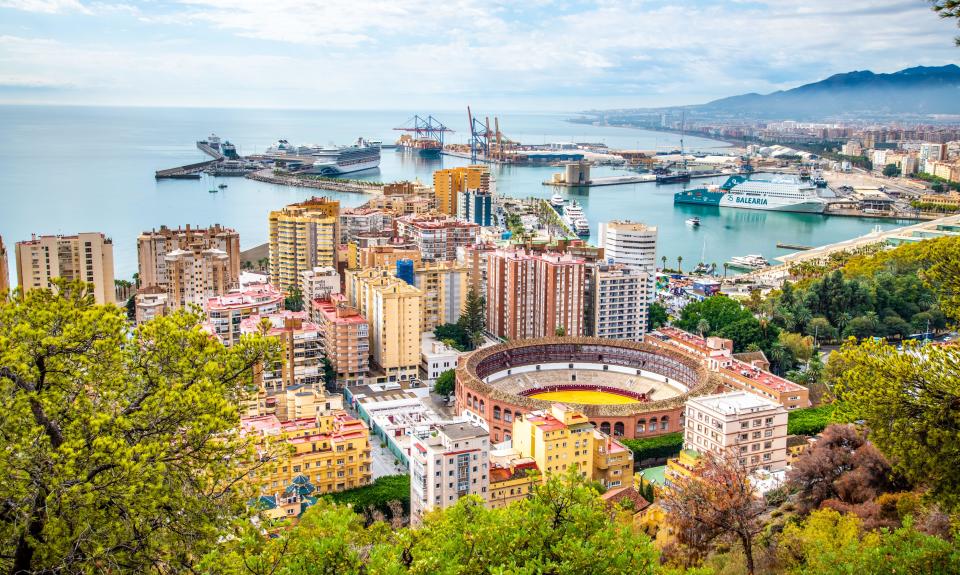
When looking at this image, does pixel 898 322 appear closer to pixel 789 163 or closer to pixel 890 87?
pixel 789 163

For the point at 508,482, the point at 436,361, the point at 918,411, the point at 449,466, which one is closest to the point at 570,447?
the point at 508,482

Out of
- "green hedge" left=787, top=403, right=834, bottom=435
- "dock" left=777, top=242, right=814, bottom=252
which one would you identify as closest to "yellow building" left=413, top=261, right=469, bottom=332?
"green hedge" left=787, top=403, right=834, bottom=435

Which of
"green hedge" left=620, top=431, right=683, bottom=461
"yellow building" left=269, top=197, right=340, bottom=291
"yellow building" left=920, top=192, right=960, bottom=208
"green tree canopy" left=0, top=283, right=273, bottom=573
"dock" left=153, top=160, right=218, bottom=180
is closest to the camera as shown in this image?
"green tree canopy" left=0, top=283, right=273, bottom=573

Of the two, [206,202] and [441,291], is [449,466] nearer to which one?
[441,291]

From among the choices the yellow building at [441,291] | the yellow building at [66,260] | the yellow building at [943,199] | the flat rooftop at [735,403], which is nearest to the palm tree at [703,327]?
the yellow building at [441,291]

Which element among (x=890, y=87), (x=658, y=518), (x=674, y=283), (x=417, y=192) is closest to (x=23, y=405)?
(x=658, y=518)

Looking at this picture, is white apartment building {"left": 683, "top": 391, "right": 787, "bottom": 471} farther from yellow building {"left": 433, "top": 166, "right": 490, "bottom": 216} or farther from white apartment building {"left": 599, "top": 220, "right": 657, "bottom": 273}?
yellow building {"left": 433, "top": 166, "right": 490, "bottom": 216}
